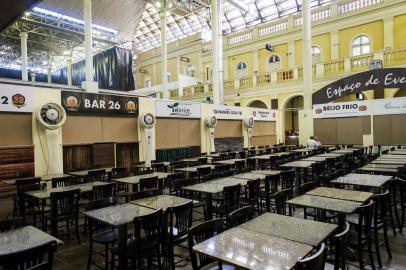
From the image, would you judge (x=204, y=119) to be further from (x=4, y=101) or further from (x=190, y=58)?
(x=190, y=58)

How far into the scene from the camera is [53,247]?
226 cm

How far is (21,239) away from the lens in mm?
2621

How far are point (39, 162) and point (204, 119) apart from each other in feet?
20.5

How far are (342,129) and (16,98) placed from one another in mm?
11892

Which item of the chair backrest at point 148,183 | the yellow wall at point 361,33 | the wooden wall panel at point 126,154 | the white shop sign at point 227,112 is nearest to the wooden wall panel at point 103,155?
the wooden wall panel at point 126,154

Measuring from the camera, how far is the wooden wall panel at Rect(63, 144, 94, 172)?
797 centimetres

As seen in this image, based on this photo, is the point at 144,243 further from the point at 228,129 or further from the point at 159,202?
the point at 228,129

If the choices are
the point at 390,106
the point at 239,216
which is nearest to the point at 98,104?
the point at 239,216

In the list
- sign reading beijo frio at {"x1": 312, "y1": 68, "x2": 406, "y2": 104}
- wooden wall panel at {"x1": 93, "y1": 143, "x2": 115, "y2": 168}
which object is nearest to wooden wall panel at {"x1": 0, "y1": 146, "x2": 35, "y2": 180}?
wooden wall panel at {"x1": 93, "y1": 143, "x2": 115, "y2": 168}

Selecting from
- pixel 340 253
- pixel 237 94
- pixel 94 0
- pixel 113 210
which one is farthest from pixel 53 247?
pixel 237 94

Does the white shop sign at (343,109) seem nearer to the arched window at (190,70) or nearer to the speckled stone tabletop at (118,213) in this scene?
the arched window at (190,70)

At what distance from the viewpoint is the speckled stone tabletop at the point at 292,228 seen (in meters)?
2.42

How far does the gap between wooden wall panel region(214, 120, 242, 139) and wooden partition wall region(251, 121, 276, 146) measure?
3.69 feet

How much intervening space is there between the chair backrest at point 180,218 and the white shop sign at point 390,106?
11.0 metres
